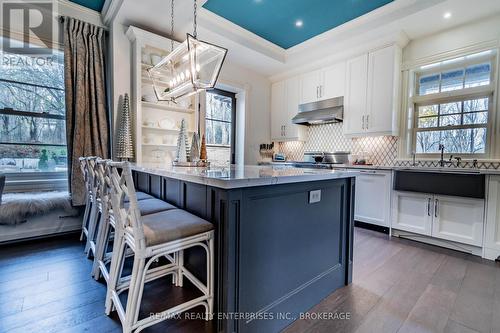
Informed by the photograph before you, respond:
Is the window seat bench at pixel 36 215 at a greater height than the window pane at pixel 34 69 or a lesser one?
lesser

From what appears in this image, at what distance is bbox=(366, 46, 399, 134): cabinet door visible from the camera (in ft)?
11.0

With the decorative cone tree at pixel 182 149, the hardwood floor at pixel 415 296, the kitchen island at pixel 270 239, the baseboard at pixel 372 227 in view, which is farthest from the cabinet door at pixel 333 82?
the decorative cone tree at pixel 182 149

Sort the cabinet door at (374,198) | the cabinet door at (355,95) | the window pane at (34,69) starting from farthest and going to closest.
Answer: the cabinet door at (355,95) < the cabinet door at (374,198) < the window pane at (34,69)

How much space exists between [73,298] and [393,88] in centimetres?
427

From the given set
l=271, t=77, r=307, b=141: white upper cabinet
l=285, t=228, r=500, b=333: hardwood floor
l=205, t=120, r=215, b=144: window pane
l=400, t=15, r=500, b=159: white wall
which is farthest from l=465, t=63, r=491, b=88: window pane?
l=205, t=120, r=215, b=144: window pane

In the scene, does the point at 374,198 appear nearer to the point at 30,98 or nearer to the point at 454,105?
the point at 454,105

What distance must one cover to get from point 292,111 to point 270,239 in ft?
12.4

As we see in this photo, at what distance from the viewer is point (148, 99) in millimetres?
3320

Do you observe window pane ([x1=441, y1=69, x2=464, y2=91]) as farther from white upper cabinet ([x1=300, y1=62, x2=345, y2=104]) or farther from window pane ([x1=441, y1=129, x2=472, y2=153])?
white upper cabinet ([x1=300, y1=62, x2=345, y2=104])

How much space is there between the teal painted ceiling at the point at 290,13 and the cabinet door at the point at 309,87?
735 mm

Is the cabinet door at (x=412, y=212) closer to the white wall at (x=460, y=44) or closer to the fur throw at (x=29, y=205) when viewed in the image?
the white wall at (x=460, y=44)

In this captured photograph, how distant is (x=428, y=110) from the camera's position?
342cm
